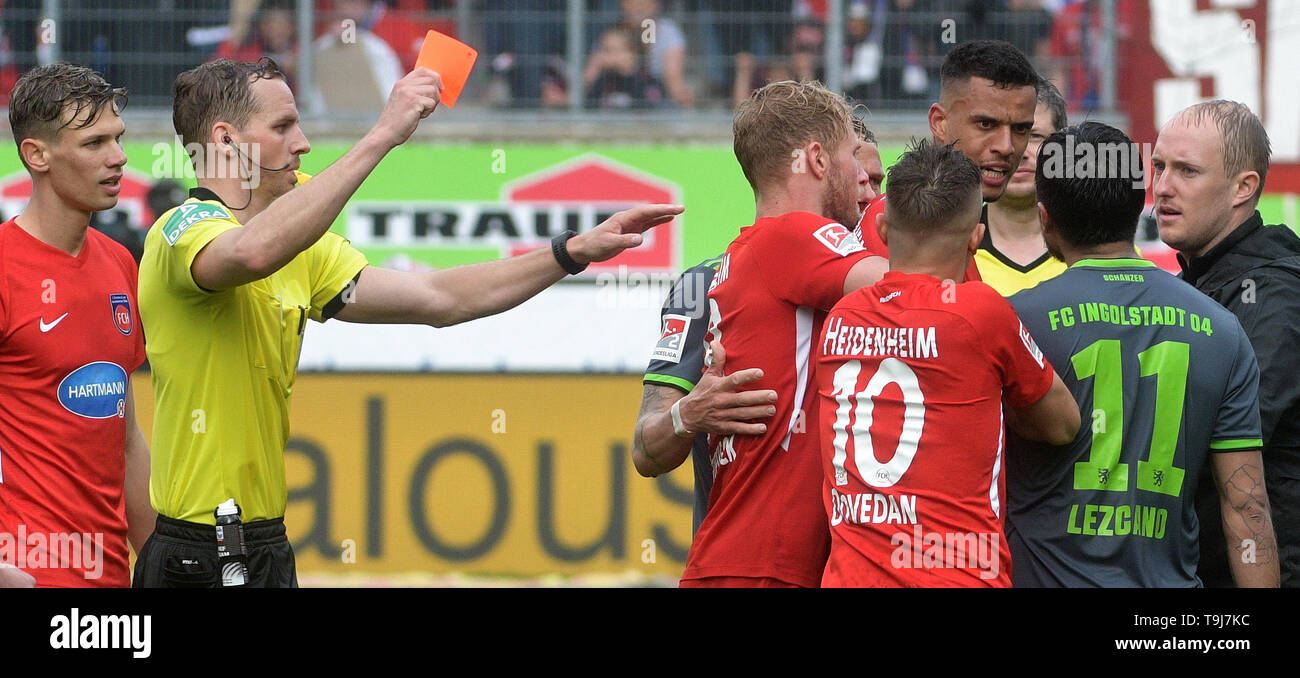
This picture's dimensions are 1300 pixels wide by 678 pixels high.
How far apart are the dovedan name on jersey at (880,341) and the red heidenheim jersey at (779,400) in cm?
23

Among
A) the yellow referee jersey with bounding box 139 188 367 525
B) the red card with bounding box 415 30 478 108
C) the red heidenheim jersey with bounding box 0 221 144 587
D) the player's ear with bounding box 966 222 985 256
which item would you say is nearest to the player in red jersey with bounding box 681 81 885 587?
the player's ear with bounding box 966 222 985 256

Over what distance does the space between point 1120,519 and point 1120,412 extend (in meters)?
0.28

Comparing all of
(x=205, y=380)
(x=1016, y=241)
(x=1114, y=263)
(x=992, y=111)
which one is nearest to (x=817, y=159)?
(x=1114, y=263)

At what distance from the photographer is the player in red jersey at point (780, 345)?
12.3ft

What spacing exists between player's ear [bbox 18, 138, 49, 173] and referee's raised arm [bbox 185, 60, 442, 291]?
55cm

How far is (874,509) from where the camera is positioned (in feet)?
11.2

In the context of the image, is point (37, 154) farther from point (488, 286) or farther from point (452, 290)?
point (488, 286)

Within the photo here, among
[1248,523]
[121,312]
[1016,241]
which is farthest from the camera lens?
[1016,241]

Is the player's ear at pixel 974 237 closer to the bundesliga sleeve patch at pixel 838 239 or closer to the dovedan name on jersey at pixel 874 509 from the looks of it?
the bundesliga sleeve patch at pixel 838 239

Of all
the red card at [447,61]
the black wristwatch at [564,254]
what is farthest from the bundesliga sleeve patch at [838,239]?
the red card at [447,61]

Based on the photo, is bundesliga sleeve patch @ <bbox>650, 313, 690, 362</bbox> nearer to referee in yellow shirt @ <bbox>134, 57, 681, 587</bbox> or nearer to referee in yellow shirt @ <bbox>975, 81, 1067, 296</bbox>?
referee in yellow shirt @ <bbox>134, 57, 681, 587</bbox>

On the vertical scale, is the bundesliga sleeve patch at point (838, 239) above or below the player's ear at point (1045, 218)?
below

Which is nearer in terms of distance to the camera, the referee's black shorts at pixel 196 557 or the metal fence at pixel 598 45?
the referee's black shorts at pixel 196 557

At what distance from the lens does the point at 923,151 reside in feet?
11.8
